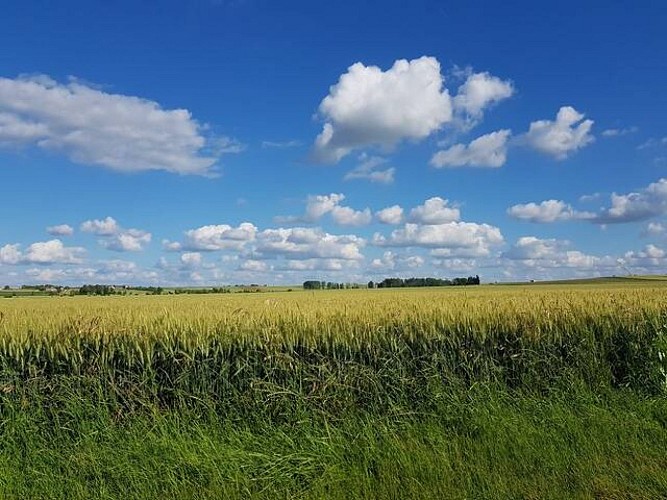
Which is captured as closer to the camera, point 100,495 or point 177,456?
point 100,495

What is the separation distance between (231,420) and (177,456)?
1027mm

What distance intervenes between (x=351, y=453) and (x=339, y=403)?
1018 mm

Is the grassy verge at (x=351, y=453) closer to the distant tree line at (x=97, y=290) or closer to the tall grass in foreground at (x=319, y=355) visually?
the tall grass in foreground at (x=319, y=355)

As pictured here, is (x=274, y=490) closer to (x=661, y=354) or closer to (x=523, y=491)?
(x=523, y=491)

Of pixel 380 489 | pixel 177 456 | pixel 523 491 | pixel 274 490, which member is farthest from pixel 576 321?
pixel 177 456

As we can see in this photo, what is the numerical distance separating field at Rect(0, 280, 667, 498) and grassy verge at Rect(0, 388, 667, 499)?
23 millimetres

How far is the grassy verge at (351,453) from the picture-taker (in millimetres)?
5539

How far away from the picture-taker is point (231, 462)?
5949mm

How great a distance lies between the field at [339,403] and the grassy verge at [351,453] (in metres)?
0.02

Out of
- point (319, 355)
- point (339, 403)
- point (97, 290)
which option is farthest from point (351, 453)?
point (97, 290)

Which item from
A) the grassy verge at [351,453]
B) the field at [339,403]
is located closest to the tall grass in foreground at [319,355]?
the field at [339,403]

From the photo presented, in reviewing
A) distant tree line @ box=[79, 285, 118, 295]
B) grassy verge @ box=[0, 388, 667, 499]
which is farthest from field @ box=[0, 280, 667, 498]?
distant tree line @ box=[79, 285, 118, 295]

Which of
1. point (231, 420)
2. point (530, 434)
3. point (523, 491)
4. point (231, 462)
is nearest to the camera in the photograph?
point (523, 491)

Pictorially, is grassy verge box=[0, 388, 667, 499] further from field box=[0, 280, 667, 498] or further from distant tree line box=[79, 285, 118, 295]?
distant tree line box=[79, 285, 118, 295]
